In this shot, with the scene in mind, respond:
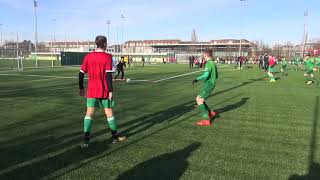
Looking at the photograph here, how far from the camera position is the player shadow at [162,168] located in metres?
5.01

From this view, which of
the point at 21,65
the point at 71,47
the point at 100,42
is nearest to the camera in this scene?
the point at 100,42

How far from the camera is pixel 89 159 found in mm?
5758

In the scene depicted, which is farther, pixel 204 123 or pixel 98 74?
pixel 204 123

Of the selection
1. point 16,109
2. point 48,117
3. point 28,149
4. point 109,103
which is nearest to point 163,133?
point 109,103

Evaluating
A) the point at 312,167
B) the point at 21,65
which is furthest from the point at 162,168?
the point at 21,65

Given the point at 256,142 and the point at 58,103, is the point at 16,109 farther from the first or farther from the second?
the point at 256,142

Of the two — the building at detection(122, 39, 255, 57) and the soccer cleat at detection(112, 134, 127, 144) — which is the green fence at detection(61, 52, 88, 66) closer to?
the soccer cleat at detection(112, 134, 127, 144)

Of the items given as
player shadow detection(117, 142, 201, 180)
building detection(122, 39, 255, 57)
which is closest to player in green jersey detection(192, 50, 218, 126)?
player shadow detection(117, 142, 201, 180)

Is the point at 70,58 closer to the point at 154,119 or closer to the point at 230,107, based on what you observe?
the point at 230,107

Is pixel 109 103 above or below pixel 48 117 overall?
above

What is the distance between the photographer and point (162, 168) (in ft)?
17.6

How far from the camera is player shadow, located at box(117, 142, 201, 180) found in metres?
5.01

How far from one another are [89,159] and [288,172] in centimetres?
327

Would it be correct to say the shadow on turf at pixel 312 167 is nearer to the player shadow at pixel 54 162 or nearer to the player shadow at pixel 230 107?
the player shadow at pixel 230 107
